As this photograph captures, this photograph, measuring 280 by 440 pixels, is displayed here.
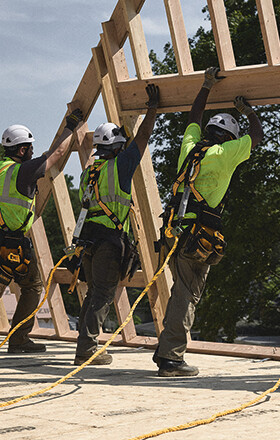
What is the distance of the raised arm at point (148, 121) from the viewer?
540cm

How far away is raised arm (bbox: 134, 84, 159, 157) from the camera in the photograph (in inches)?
213

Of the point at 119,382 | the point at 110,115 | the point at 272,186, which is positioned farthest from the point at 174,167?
the point at 119,382

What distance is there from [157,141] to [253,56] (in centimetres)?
411

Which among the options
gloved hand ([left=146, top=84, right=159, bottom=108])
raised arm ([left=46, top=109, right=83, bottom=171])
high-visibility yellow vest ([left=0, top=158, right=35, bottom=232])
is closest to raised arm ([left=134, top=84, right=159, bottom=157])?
gloved hand ([left=146, top=84, right=159, bottom=108])

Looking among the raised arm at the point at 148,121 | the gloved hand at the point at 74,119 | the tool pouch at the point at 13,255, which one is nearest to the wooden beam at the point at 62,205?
the gloved hand at the point at 74,119

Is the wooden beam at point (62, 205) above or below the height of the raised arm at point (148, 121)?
below

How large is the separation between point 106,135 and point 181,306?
1.56 metres

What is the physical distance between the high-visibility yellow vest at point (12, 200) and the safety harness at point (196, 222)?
4.52ft

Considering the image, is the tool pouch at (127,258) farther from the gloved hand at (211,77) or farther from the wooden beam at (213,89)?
the gloved hand at (211,77)

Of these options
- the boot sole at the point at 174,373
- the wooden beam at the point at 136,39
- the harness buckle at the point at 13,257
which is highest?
the wooden beam at the point at 136,39

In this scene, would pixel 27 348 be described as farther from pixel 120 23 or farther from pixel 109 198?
pixel 120 23

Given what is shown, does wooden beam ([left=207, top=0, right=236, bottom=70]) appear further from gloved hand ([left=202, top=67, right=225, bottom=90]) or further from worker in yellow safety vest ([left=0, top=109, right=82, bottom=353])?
worker in yellow safety vest ([left=0, top=109, right=82, bottom=353])

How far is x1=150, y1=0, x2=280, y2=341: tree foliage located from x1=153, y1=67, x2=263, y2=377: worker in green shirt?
551 inches

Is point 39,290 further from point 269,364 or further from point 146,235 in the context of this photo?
point 269,364
